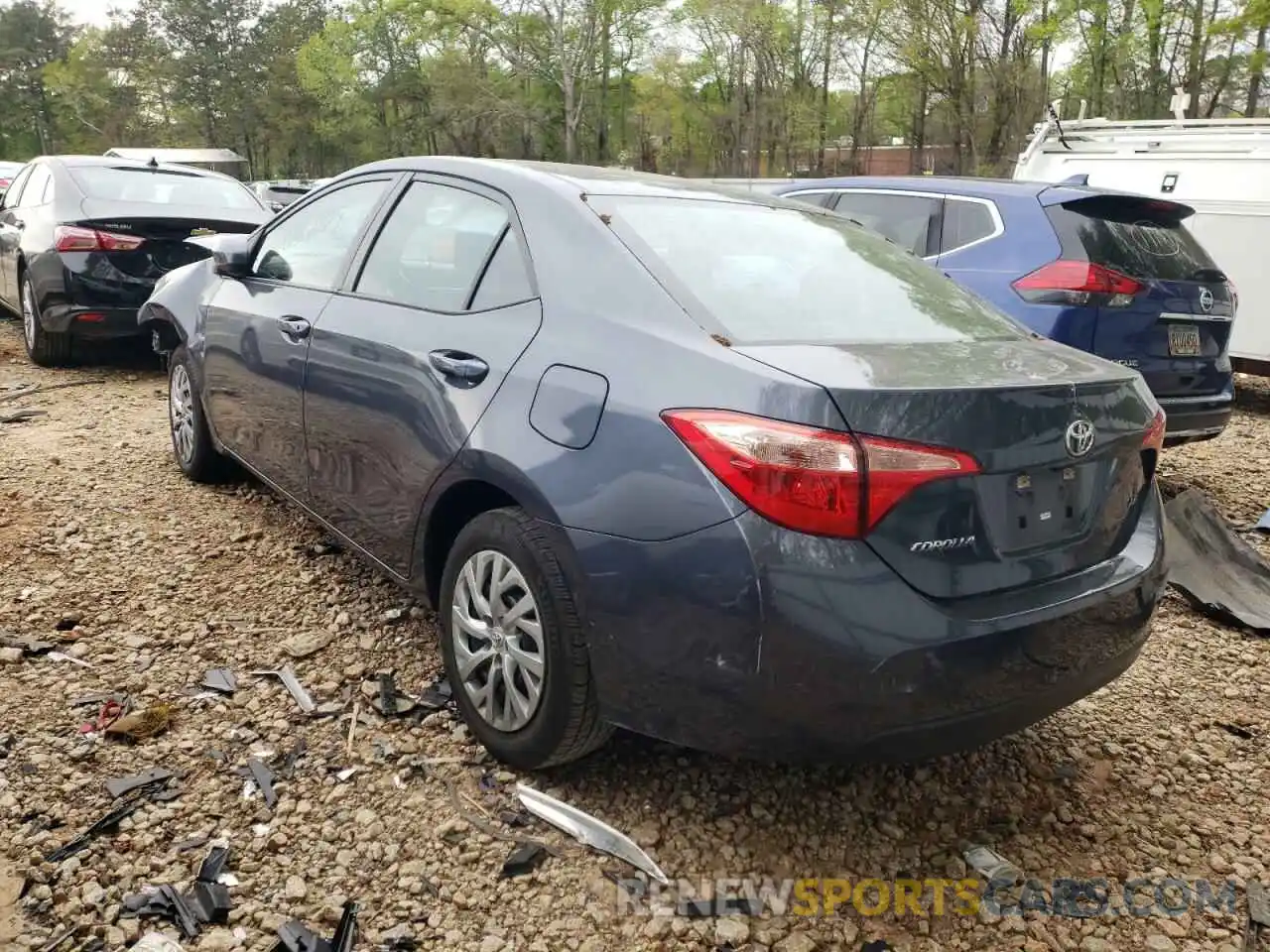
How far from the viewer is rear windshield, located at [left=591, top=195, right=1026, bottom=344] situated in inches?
98.3

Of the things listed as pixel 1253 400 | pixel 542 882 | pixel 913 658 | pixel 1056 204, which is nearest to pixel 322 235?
pixel 542 882

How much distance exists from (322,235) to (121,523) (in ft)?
5.46

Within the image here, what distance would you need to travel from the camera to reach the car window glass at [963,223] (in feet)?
18.1

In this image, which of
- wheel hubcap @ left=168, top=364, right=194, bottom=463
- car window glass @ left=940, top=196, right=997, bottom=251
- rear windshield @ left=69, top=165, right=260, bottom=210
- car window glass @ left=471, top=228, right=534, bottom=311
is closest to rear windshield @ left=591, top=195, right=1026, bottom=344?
car window glass @ left=471, top=228, right=534, bottom=311

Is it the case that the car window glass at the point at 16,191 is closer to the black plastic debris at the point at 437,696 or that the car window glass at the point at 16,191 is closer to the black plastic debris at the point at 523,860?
the black plastic debris at the point at 437,696

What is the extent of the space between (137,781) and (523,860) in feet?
3.54

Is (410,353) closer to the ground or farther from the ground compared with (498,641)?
farther from the ground

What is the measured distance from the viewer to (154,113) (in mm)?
62406

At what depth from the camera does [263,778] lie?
8.76ft

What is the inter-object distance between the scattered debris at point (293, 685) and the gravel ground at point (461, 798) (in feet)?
0.13

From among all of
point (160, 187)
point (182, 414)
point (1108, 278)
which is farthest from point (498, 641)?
point (160, 187)

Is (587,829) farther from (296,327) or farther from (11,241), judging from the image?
(11,241)

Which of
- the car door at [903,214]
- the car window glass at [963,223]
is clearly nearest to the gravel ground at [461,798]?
the car window glass at [963,223]

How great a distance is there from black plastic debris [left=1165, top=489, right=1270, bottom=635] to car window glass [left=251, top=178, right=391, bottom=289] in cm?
340
